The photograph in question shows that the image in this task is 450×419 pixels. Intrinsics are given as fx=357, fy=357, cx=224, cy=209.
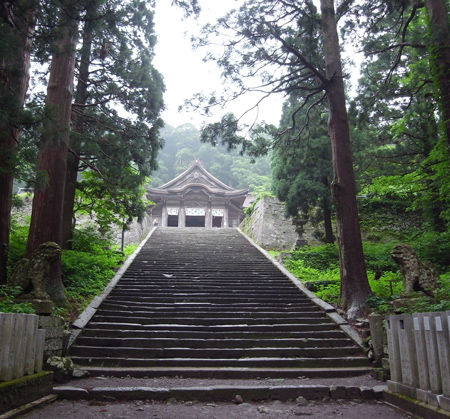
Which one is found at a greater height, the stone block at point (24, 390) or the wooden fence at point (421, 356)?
the wooden fence at point (421, 356)

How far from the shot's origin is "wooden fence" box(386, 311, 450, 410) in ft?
9.94

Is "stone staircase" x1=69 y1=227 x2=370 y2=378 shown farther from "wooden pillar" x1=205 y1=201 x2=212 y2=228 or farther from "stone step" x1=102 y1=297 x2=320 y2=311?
"wooden pillar" x1=205 y1=201 x2=212 y2=228

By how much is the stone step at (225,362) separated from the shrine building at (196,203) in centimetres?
1973

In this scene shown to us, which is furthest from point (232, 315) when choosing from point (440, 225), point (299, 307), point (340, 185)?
point (440, 225)

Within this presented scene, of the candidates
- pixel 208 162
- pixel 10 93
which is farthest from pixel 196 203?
pixel 10 93

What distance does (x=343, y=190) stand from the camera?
24.1ft

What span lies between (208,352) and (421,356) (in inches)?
124

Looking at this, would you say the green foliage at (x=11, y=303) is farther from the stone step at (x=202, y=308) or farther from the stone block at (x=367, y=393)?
the stone block at (x=367, y=393)

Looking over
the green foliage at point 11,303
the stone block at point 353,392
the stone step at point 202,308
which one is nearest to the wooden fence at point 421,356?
the stone block at point 353,392

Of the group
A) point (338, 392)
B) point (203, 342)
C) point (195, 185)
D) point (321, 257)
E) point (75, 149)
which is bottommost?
point (338, 392)

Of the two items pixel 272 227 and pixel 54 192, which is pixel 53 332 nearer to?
pixel 54 192

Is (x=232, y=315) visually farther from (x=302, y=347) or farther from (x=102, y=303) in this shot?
(x=102, y=303)

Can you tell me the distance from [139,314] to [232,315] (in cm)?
180

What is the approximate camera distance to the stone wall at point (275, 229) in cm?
1554
